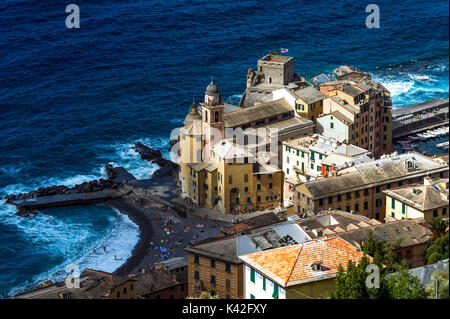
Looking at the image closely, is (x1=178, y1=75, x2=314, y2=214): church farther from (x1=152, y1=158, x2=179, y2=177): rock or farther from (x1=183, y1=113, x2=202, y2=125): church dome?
(x1=152, y1=158, x2=179, y2=177): rock

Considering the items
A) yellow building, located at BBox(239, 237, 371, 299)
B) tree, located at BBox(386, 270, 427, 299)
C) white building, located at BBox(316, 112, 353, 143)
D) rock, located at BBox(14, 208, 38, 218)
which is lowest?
rock, located at BBox(14, 208, 38, 218)

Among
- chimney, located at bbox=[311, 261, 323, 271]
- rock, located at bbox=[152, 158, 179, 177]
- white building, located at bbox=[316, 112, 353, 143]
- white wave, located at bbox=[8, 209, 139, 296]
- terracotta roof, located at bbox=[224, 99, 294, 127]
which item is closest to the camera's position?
chimney, located at bbox=[311, 261, 323, 271]

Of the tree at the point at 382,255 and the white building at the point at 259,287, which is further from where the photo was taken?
the white building at the point at 259,287

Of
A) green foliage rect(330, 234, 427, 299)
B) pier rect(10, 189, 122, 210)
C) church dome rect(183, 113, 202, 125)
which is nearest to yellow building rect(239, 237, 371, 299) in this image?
green foliage rect(330, 234, 427, 299)

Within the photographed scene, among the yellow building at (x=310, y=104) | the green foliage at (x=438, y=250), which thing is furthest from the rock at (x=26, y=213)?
the green foliage at (x=438, y=250)

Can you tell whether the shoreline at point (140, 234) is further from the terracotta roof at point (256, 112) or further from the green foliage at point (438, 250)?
the green foliage at point (438, 250)

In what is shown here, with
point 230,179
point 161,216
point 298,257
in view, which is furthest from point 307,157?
point 298,257

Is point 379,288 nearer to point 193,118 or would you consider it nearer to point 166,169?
point 193,118
